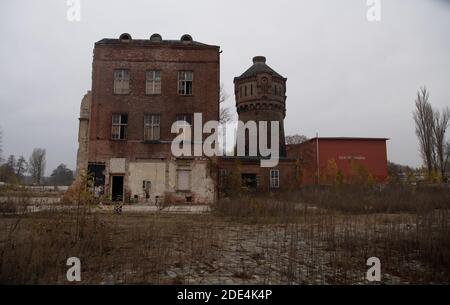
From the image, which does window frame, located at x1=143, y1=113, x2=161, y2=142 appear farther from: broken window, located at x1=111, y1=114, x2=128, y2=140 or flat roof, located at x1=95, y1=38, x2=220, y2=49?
flat roof, located at x1=95, y1=38, x2=220, y2=49

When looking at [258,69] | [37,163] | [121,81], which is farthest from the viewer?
[37,163]

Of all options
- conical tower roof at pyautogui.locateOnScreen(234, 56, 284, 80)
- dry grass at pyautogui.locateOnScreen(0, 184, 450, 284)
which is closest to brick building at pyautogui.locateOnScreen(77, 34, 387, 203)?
dry grass at pyautogui.locateOnScreen(0, 184, 450, 284)

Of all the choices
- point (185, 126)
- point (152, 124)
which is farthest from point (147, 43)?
point (185, 126)

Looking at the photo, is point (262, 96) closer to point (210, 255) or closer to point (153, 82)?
point (153, 82)

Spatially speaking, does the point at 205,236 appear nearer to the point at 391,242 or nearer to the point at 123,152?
the point at 391,242

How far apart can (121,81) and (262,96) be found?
16463mm

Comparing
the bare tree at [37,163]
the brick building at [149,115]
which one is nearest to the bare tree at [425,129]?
the brick building at [149,115]

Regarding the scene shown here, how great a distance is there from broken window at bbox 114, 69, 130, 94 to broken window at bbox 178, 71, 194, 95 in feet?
11.5

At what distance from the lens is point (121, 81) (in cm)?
2162

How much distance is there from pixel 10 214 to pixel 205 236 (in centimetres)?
857

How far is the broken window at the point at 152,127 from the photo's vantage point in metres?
21.1

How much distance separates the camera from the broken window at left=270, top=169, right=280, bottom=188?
3140cm

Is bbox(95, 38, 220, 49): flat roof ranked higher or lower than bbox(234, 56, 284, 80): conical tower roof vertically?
lower

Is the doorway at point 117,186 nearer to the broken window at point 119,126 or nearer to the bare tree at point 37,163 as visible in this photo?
the broken window at point 119,126
